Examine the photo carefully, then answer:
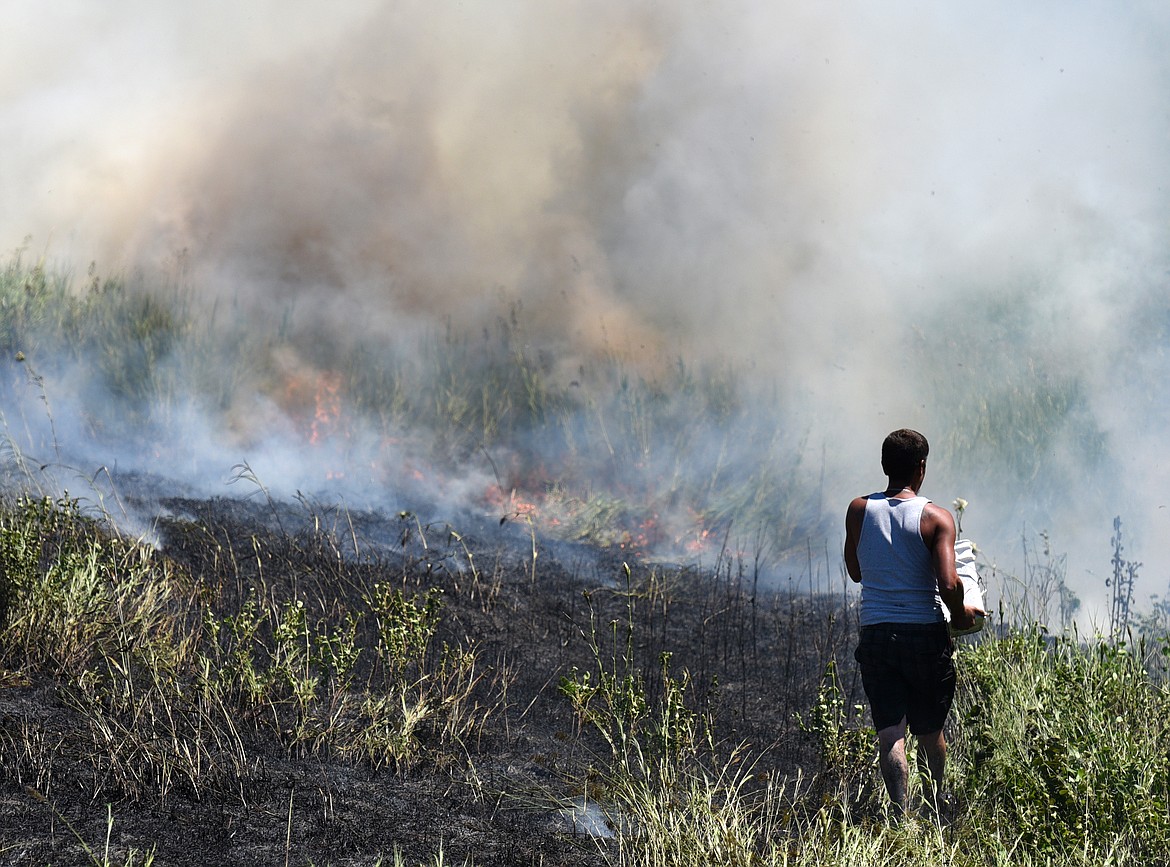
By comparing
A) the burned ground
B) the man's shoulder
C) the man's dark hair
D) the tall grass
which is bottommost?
the burned ground

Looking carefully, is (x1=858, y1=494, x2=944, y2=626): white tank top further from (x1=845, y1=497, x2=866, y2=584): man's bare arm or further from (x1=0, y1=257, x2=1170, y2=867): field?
(x1=0, y1=257, x2=1170, y2=867): field

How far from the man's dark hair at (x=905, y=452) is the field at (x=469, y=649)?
0.89 m

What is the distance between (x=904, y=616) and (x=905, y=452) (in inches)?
21.3

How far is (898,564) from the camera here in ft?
12.5

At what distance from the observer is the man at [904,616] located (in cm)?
378

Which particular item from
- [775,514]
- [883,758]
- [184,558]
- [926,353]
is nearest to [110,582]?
[184,558]

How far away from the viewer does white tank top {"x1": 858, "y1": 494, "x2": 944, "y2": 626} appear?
378 centimetres

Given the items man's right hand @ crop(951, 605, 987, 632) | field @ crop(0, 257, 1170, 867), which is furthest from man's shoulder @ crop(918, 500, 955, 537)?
field @ crop(0, 257, 1170, 867)

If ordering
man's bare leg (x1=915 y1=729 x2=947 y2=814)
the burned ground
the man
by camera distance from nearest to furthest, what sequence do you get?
1. the burned ground
2. the man
3. man's bare leg (x1=915 y1=729 x2=947 y2=814)

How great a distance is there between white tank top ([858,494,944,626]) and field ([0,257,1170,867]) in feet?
1.67

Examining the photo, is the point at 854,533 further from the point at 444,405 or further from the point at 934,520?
the point at 444,405

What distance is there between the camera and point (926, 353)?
992 cm

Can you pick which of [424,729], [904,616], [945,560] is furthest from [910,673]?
[424,729]

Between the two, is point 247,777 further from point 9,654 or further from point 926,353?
point 926,353
